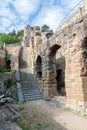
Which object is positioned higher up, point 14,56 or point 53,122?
point 14,56

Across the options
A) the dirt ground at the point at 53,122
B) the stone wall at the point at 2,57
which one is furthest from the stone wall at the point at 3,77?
the stone wall at the point at 2,57

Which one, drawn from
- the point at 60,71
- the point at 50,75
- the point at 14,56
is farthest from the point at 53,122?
Result: the point at 14,56

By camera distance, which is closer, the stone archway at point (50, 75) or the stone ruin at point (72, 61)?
the stone ruin at point (72, 61)

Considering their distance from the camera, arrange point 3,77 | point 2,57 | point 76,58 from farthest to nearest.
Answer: point 2,57, point 3,77, point 76,58

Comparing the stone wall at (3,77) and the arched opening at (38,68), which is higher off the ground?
the arched opening at (38,68)

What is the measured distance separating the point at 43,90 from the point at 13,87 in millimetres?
2101

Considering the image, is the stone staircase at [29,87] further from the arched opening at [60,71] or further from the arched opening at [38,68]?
the arched opening at [60,71]

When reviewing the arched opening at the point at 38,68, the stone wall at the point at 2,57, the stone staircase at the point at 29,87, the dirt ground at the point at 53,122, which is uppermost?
the stone wall at the point at 2,57

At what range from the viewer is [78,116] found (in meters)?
7.77

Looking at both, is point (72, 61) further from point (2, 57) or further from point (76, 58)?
point (2, 57)

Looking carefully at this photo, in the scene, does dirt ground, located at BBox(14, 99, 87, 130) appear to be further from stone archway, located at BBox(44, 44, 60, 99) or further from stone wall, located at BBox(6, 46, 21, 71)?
stone wall, located at BBox(6, 46, 21, 71)

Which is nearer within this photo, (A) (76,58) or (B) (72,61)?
(A) (76,58)

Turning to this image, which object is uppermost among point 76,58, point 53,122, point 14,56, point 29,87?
point 14,56

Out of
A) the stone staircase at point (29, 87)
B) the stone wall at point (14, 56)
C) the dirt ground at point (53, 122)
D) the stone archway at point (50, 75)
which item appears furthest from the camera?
the stone wall at point (14, 56)
